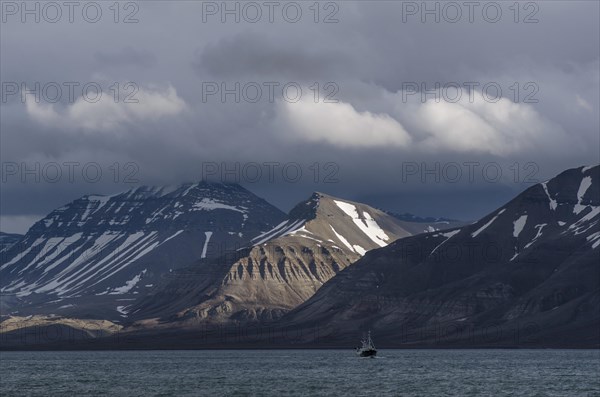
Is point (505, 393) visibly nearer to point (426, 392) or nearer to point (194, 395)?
point (426, 392)

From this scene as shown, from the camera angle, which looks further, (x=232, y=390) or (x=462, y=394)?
(x=232, y=390)

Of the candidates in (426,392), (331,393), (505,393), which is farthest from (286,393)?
(505,393)

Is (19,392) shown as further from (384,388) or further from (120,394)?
(384,388)

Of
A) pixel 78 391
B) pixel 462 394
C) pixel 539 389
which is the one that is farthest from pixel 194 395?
pixel 539 389

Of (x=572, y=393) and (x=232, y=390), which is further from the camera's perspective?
(x=232, y=390)

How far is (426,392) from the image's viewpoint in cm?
18750

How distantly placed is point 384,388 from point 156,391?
121 ft

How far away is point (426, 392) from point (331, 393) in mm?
14747

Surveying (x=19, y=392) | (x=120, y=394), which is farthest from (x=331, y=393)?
(x=19, y=392)

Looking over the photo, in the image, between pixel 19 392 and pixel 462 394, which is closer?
pixel 462 394

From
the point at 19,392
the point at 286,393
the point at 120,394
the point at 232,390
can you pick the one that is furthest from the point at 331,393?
the point at 19,392

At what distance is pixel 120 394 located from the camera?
7407 inches

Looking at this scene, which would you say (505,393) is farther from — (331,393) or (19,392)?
(19,392)

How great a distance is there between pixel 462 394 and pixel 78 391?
62.9 m
